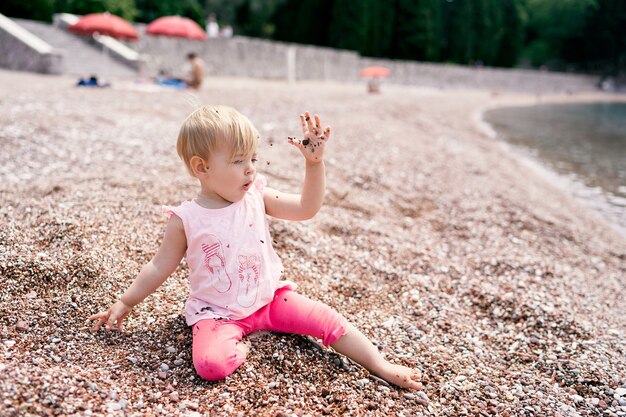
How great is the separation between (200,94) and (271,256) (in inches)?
480

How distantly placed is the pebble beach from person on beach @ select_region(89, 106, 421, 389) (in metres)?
0.11

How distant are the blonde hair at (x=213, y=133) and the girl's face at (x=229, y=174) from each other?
31 mm

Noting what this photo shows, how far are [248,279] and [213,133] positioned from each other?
726 mm

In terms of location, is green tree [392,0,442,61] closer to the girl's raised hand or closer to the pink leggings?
the pink leggings

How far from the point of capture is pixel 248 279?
8.35 feet

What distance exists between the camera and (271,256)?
269cm

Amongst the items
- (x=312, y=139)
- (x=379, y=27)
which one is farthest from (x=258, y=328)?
(x=379, y=27)

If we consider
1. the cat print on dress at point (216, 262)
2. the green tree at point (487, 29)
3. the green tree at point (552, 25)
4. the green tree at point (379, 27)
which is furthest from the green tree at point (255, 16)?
the cat print on dress at point (216, 262)

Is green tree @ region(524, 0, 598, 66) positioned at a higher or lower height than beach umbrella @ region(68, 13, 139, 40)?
higher

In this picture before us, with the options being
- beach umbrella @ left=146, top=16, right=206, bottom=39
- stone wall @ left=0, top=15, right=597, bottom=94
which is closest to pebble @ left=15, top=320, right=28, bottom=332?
stone wall @ left=0, top=15, right=597, bottom=94

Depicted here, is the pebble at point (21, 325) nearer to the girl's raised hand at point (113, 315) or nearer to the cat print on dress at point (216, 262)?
the girl's raised hand at point (113, 315)

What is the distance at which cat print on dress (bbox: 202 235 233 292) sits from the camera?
2504 millimetres

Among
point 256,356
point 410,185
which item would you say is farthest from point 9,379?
point 410,185

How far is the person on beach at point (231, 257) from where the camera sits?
7.88 ft
